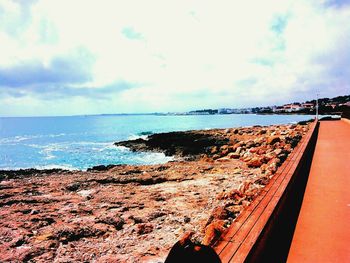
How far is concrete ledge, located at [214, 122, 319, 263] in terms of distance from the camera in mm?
2375

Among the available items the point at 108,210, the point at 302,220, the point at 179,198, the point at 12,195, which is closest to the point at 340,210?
the point at 302,220

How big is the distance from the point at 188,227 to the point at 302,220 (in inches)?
79.1

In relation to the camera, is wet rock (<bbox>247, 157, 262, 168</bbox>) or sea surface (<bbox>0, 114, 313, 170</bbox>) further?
sea surface (<bbox>0, 114, 313, 170</bbox>)

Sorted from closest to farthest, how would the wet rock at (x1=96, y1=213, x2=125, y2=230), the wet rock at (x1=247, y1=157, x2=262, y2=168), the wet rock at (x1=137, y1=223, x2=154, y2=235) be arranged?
the wet rock at (x1=137, y1=223, x2=154, y2=235) → the wet rock at (x1=96, y1=213, x2=125, y2=230) → the wet rock at (x1=247, y1=157, x2=262, y2=168)

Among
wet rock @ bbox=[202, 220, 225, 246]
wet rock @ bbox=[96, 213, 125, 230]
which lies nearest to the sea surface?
wet rock @ bbox=[96, 213, 125, 230]

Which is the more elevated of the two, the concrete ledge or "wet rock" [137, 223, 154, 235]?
the concrete ledge

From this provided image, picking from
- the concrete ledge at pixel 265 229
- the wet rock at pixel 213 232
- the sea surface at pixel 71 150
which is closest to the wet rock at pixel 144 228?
the wet rock at pixel 213 232

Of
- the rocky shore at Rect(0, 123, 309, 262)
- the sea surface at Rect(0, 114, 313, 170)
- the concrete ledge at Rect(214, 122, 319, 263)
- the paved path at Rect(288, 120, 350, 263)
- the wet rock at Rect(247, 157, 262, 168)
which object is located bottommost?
the sea surface at Rect(0, 114, 313, 170)

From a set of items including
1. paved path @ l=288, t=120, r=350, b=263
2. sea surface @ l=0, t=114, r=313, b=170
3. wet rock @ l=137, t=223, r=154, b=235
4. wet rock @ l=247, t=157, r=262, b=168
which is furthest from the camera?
sea surface @ l=0, t=114, r=313, b=170

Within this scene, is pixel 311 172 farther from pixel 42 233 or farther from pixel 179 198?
pixel 42 233

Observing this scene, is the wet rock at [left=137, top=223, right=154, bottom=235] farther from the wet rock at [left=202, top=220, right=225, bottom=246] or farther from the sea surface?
the sea surface

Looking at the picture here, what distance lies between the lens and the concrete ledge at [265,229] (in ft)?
7.79

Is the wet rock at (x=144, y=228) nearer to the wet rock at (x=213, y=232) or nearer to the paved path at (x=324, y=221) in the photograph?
the wet rock at (x=213, y=232)

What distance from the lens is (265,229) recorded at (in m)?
2.79
